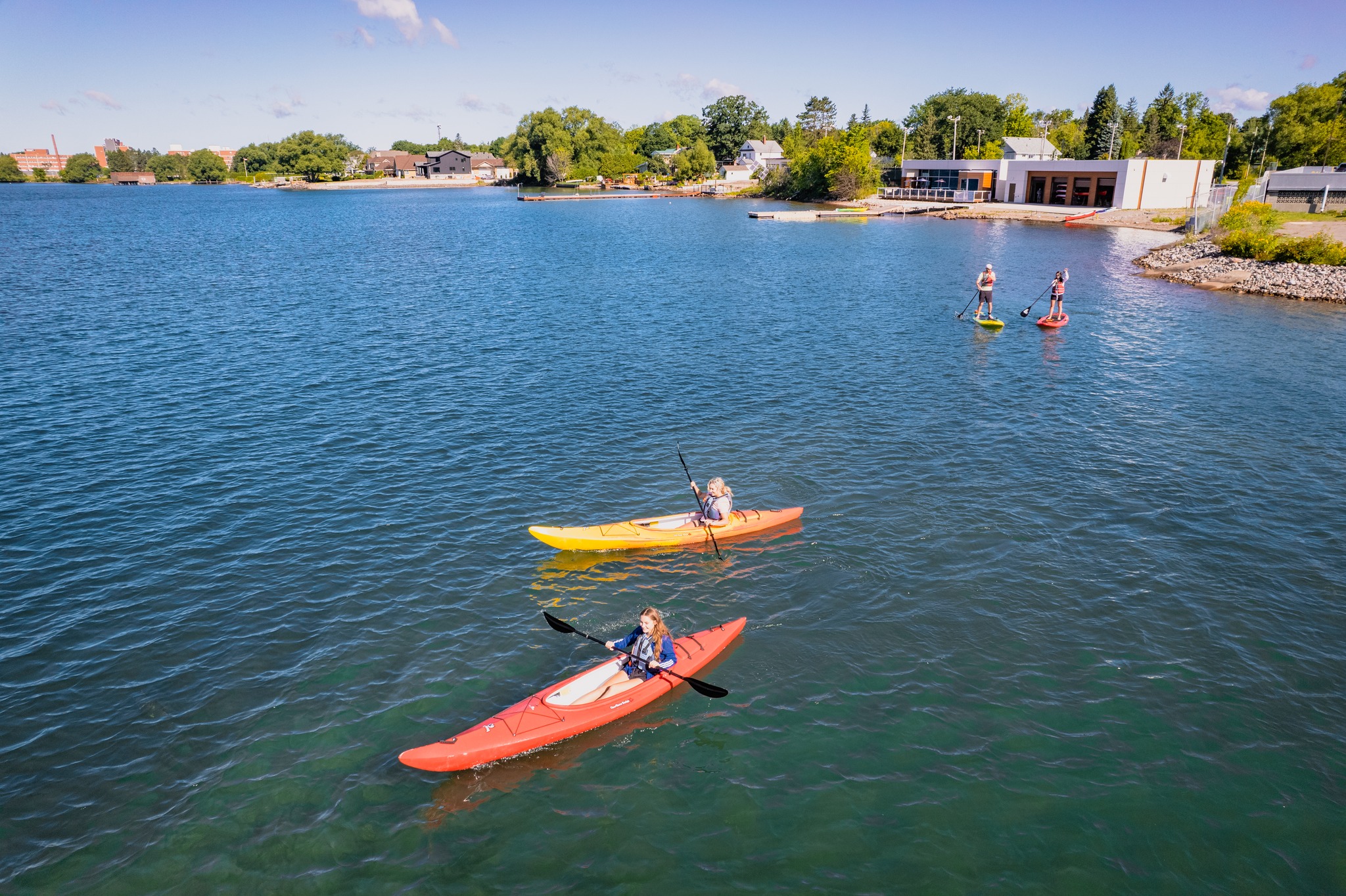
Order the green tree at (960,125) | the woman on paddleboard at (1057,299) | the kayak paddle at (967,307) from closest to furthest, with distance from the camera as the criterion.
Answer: the woman on paddleboard at (1057,299) < the kayak paddle at (967,307) < the green tree at (960,125)

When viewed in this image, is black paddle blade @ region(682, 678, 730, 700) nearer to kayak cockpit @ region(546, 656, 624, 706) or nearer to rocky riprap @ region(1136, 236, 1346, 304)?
kayak cockpit @ region(546, 656, 624, 706)

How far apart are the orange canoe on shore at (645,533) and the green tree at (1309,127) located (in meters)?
118

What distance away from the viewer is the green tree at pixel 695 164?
16112 cm

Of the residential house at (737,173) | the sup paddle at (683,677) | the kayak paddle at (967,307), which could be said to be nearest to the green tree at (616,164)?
the residential house at (737,173)

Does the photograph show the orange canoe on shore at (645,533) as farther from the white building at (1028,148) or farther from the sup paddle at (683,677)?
the white building at (1028,148)

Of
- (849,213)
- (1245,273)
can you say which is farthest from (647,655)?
(849,213)

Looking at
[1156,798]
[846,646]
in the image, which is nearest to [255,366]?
[846,646]

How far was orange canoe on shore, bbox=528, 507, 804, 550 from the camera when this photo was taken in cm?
1853

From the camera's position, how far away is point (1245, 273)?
5012 cm

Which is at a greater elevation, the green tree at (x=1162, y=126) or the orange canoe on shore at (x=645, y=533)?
the green tree at (x=1162, y=126)

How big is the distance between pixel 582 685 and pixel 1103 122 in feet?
467

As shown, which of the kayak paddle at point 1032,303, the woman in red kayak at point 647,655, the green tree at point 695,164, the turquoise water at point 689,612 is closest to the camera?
the turquoise water at point 689,612

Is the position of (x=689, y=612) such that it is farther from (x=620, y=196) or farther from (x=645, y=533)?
(x=620, y=196)

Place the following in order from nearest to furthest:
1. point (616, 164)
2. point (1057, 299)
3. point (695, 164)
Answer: point (1057, 299)
point (695, 164)
point (616, 164)
